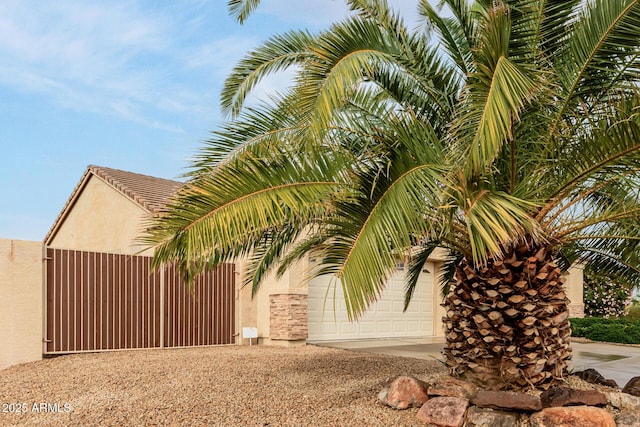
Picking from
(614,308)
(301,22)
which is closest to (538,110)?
(301,22)

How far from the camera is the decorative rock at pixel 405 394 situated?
6.19 m

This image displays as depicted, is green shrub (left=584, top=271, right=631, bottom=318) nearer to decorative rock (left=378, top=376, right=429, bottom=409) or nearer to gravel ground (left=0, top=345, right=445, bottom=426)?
gravel ground (left=0, top=345, right=445, bottom=426)

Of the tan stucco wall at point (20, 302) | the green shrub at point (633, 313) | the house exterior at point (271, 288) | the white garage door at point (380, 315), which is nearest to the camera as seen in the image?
the tan stucco wall at point (20, 302)

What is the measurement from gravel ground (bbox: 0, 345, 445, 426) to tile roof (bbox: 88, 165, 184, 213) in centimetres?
485

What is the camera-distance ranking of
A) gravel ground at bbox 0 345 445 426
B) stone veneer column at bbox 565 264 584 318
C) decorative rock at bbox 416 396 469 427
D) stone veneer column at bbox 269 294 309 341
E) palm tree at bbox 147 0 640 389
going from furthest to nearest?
stone veneer column at bbox 565 264 584 318
stone veneer column at bbox 269 294 309 341
gravel ground at bbox 0 345 445 426
decorative rock at bbox 416 396 469 427
palm tree at bbox 147 0 640 389

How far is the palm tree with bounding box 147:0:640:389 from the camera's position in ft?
15.5

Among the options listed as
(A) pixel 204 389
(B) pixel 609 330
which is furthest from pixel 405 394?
(B) pixel 609 330

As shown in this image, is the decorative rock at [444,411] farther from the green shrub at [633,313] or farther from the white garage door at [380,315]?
the green shrub at [633,313]

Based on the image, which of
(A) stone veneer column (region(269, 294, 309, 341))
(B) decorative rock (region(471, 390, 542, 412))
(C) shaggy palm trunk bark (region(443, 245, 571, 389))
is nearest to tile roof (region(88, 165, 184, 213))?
(A) stone veneer column (region(269, 294, 309, 341))

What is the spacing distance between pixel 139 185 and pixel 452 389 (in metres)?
12.1

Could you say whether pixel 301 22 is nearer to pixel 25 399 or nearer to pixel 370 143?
pixel 370 143

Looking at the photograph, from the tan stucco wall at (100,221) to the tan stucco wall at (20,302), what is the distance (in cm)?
393


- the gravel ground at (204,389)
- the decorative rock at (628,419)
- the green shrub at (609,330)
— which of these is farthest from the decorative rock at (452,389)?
the green shrub at (609,330)

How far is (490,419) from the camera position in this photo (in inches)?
220
